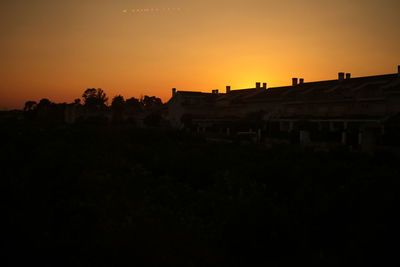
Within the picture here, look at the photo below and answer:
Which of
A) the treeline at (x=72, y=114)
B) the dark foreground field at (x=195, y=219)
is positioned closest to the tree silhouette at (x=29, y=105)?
the treeline at (x=72, y=114)

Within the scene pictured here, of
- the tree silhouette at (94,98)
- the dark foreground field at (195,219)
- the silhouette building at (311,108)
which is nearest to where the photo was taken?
the dark foreground field at (195,219)

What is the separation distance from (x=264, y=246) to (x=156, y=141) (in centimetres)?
2024

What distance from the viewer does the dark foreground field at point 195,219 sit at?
5695mm

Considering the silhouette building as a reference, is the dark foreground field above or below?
below

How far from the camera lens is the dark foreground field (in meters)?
5.70

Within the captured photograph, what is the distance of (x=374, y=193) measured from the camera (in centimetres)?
795

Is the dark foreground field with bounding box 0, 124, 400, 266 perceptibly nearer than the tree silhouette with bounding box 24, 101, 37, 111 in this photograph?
Yes

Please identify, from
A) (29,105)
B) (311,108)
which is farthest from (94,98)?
A: (311,108)

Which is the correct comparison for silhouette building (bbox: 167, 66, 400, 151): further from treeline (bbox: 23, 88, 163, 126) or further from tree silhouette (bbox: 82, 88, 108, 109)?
tree silhouette (bbox: 82, 88, 108, 109)

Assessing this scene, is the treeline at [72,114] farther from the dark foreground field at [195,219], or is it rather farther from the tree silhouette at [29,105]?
the dark foreground field at [195,219]

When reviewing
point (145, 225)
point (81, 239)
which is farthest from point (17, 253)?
point (145, 225)

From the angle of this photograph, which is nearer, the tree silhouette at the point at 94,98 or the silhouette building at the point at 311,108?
the silhouette building at the point at 311,108

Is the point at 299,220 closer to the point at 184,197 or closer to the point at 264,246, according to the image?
the point at 264,246

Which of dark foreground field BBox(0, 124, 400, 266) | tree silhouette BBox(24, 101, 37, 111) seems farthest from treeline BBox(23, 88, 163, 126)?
dark foreground field BBox(0, 124, 400, 266)
